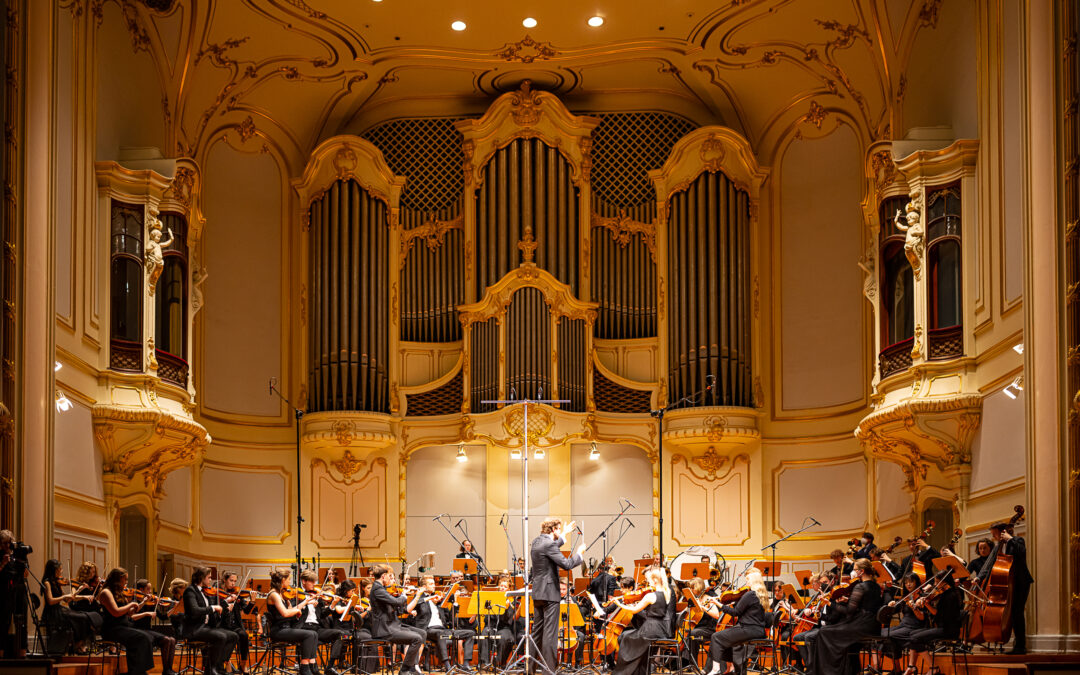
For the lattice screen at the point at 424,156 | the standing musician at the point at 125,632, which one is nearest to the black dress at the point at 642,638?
the standing musician at the point at 125,632

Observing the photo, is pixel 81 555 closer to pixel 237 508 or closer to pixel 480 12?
pixel 237 508

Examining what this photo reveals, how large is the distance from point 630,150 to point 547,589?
8006 millimetres

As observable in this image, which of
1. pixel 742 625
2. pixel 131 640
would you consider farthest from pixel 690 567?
pixel 131 640

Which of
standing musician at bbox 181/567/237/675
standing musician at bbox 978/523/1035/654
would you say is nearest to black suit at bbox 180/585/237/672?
standing musician at bbox 181/567/237/675

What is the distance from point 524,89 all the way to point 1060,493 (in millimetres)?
9139

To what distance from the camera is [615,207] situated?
1694 cm

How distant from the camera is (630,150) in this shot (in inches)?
674

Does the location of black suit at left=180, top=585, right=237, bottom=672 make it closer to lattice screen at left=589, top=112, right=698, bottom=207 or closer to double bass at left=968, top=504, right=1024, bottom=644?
double bass at left=968, top=504, right=1024, bottom=644

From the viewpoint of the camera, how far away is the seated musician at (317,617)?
10844 millimetres

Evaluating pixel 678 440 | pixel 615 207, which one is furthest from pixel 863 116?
pixel 678 440

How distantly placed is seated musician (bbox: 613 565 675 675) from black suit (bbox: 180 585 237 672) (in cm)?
307

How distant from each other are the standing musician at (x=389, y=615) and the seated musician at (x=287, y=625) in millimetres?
494

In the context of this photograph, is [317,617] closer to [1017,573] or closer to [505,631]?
[505,631]

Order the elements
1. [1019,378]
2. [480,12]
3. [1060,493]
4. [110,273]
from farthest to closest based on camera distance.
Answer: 1. [480,12]
2. [110,273]
3. [1019,378]
4. [1060,493]
